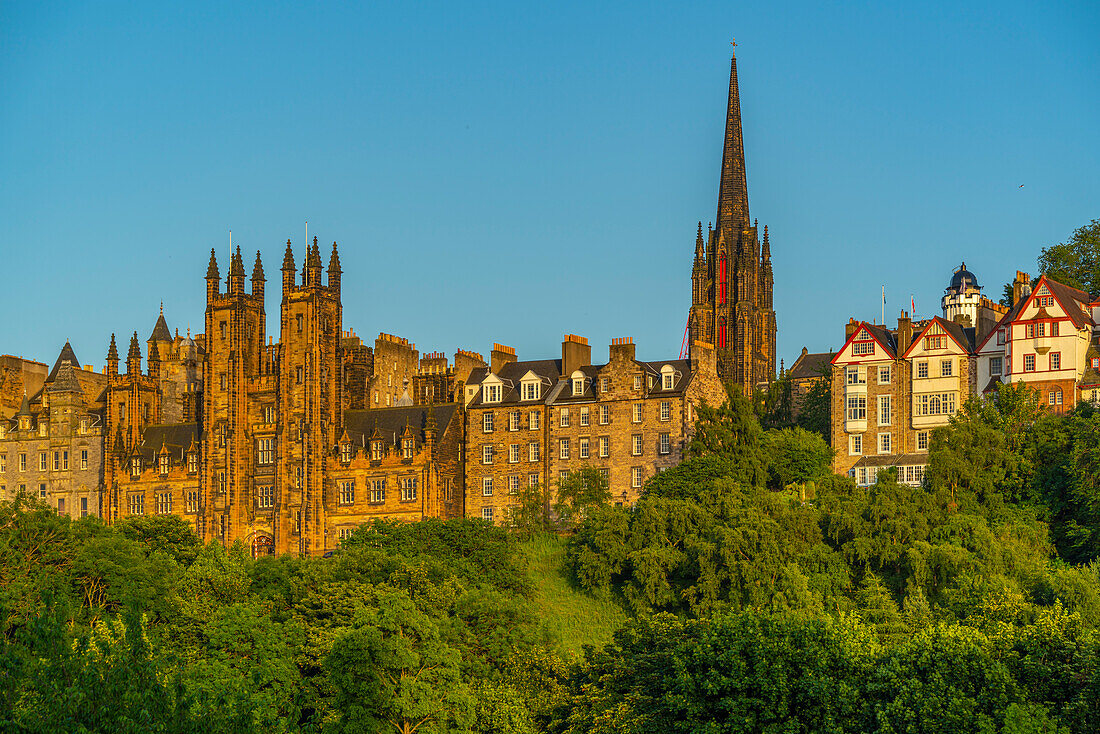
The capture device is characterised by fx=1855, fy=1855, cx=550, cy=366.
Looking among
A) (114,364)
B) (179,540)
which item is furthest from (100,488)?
(179,540)

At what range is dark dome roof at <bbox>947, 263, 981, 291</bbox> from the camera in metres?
166

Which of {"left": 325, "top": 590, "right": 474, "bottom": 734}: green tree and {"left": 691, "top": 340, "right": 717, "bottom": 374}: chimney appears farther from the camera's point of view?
{"left": 691, "top": 340, "right": 717, "bottom": 374}: chimney

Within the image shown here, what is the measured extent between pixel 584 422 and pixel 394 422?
473 inches

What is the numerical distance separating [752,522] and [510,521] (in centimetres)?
2192

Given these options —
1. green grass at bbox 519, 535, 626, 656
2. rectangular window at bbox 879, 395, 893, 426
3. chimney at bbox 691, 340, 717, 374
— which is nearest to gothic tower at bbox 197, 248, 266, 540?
green grass at bbox 519, 535, 626, 656

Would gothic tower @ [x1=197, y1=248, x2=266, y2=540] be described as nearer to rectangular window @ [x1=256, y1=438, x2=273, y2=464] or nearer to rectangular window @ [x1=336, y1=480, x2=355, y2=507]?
rectangular window @ [x1=256, y1=438, x2=273, y2=464]

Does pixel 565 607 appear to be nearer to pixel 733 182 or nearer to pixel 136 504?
pixel 136 504

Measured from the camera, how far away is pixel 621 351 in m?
107

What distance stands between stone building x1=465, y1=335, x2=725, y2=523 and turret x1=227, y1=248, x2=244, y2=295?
16753 mm

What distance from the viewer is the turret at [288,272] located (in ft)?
371

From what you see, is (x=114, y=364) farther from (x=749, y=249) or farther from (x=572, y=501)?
(x=749, y=249)

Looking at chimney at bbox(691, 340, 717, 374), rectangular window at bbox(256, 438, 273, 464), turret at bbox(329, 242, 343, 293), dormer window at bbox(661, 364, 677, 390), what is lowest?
rectangular window at bbox(256, 438, 273, 464)

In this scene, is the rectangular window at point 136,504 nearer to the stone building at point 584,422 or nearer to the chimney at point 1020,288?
the stone building at point 584,422

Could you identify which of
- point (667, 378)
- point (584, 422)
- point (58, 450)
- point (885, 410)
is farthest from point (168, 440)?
point (885, 410)
